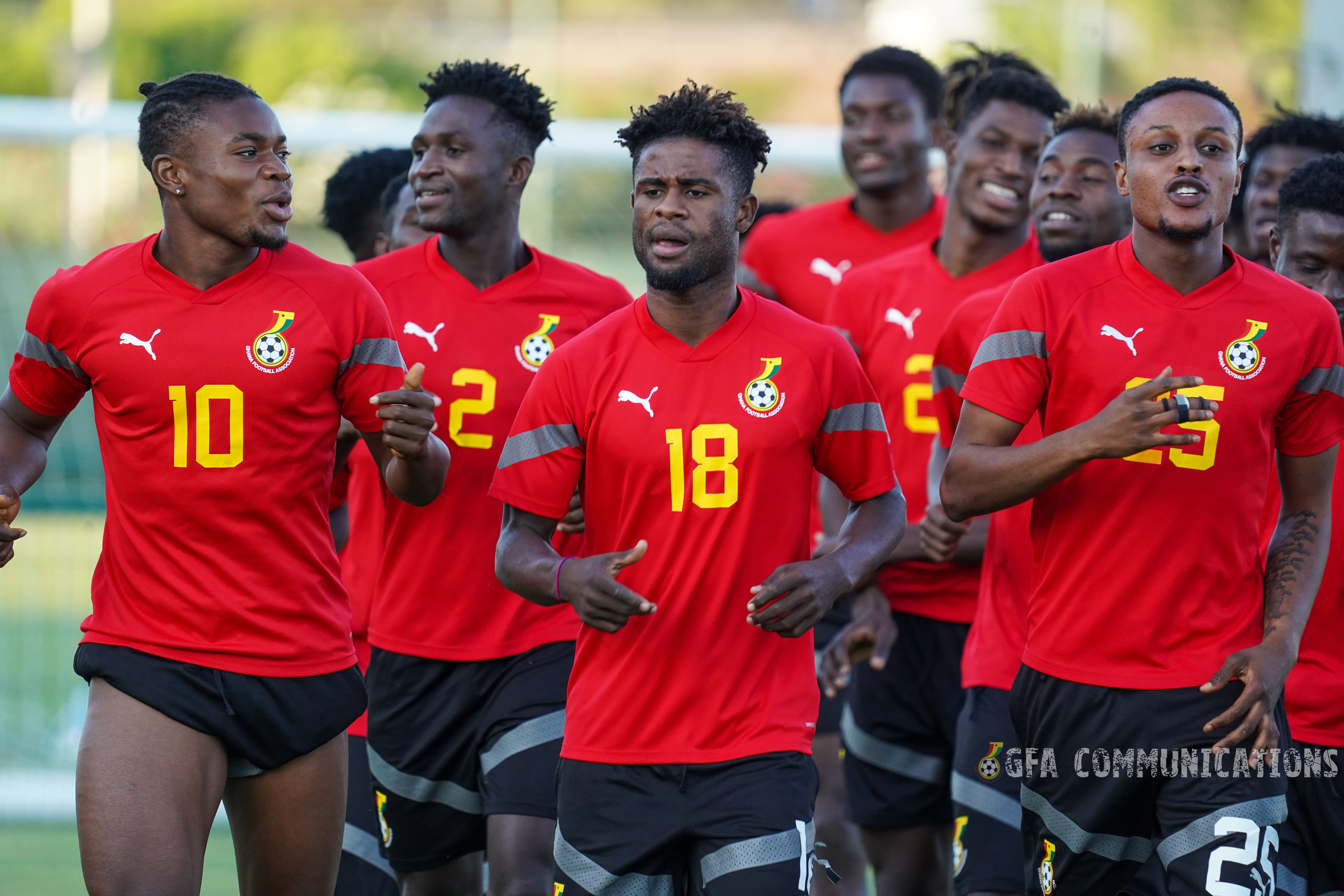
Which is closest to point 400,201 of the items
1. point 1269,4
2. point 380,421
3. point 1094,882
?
point 380,421

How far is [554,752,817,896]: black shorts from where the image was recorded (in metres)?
4.59

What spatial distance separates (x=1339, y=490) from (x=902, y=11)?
32.0 meters

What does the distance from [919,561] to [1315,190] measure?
1938 mm

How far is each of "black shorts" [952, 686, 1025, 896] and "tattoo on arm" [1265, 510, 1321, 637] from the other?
1196mm

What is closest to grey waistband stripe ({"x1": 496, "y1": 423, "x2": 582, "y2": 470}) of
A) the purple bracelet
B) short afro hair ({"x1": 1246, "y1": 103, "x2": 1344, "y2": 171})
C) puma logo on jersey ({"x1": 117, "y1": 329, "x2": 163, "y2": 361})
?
the purple bracelet

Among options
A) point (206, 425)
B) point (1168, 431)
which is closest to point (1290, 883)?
point (1168, 431)

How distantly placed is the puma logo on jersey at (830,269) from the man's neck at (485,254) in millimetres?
2018

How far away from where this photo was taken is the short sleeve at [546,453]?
16.0ft

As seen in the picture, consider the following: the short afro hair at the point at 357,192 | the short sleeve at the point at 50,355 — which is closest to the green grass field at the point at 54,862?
the short afro hair at the point at 357,192

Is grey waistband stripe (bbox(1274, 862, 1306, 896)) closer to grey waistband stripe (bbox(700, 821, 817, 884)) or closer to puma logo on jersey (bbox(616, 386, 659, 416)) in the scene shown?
grey waistband stripe (bbox(700, 821, 817, 884))

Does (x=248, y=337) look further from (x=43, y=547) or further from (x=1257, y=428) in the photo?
(x=43, y=547)

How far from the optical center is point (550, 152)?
11414mm

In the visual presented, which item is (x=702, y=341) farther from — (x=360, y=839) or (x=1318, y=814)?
(x=360, y=839)

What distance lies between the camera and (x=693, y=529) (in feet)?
15.8
